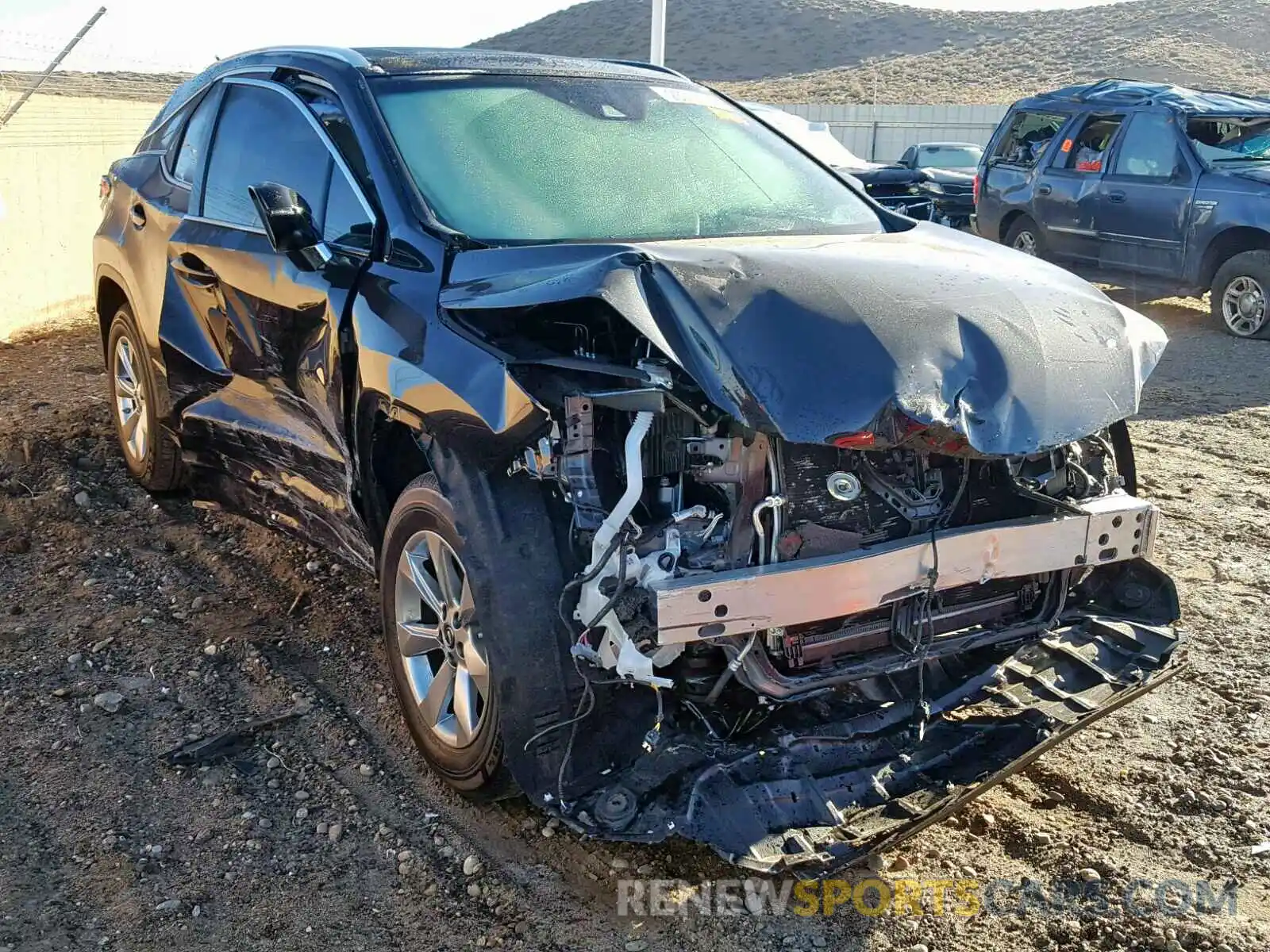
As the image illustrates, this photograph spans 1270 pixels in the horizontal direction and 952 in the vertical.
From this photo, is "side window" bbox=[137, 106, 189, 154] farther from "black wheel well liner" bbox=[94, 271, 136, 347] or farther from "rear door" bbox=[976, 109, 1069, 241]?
"rear door" bbox=[976, 109, 1069, 241]

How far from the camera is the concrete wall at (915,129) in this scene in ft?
102

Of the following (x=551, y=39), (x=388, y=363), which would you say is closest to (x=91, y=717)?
(x=388, y=363)

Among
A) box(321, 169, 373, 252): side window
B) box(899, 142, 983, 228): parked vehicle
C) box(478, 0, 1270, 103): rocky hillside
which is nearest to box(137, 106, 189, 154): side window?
box(321, 169, 373, 252): side window

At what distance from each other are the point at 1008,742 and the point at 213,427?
3062 mm

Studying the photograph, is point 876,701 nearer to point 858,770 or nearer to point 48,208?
point 858,770

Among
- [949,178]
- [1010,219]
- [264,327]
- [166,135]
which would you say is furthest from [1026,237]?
[264,327]

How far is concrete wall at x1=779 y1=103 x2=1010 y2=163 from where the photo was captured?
31.2 metres

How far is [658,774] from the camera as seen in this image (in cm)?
283

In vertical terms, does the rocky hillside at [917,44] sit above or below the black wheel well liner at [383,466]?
above

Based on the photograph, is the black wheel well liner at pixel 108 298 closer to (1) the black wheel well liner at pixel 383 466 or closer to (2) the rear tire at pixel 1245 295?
(1) the black wheel well liner at pixel 383 466

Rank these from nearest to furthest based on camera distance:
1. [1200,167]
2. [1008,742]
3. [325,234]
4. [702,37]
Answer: [1008,742] → [325,234] → [1200,167] → [702,37]

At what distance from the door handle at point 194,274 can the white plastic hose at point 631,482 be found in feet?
7.16

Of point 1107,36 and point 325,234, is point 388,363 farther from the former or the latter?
point 1107,36

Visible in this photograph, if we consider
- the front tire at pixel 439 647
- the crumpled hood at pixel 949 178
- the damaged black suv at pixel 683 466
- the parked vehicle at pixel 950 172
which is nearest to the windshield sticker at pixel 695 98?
the damaged black suv at pixel 683 466
